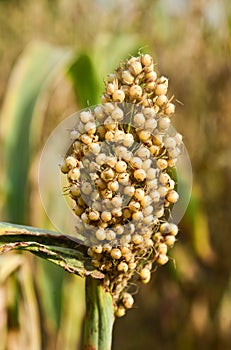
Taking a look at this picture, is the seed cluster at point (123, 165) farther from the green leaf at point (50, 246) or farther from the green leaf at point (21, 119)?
the green leaf at point (21, 119)

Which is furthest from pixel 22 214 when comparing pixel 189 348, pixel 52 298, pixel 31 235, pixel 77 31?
pixel 77 31

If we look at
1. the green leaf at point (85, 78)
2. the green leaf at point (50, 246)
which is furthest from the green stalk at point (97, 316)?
the green leaf at point (85, 78)

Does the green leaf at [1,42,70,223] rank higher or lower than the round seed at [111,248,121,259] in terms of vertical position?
higher

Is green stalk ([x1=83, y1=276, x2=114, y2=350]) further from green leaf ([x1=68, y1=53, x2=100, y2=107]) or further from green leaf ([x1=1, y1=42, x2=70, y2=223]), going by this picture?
green leaf ([x1=68, y1=53, x2=100, y2=107])

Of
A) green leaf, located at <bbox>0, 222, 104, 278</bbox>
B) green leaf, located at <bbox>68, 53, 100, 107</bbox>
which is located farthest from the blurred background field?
green leaf, located at <bbox>0, 222, 104, 278</bbox>

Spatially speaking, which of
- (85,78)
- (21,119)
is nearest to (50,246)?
(21,119)

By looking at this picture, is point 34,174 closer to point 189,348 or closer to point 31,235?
point 189,348
